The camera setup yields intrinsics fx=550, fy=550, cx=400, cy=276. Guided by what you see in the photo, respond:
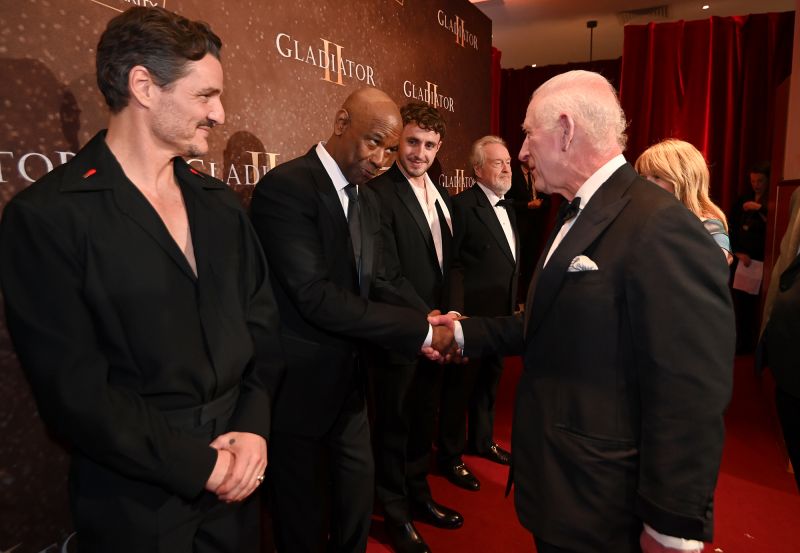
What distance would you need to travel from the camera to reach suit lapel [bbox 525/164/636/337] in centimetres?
125

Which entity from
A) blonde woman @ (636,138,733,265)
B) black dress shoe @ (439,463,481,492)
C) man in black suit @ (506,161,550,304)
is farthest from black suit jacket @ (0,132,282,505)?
man in black suit @ (506,161,550,304)

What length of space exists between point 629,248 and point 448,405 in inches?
85.8

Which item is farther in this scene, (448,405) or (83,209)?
(448,405)

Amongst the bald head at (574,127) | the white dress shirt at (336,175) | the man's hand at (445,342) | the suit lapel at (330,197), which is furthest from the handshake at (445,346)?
the bald head at (574,127)

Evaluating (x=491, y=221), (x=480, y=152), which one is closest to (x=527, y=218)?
(x=480, y=152)

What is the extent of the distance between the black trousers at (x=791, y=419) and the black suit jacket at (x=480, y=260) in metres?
1.46

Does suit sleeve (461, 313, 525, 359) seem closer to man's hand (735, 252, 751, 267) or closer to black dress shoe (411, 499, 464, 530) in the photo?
black dress shoe (411, 499, 464, 530)

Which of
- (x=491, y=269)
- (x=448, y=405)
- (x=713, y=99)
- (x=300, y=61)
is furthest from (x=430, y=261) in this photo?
(x=713, y=99)

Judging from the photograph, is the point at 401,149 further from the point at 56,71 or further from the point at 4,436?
the point at 4,436

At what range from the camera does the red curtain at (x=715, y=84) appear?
261 inches

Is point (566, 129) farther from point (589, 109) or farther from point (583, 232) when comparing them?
point (583, 232)

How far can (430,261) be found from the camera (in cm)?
288

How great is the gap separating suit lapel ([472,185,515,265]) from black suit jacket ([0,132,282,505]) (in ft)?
6.75

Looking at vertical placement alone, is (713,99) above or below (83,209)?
above
